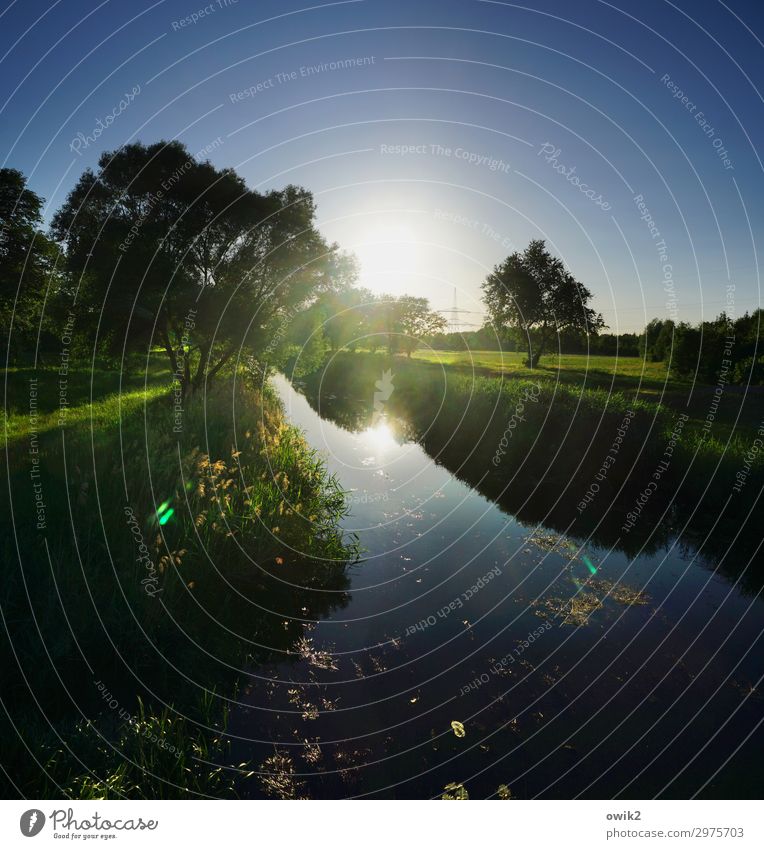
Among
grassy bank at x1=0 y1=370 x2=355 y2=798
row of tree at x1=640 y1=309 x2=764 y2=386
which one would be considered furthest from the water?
row of tree at x1=640 y1=309 x2=764 y2=386

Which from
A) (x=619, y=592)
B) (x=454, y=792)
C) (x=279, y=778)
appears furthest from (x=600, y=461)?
(x=279, y=778)

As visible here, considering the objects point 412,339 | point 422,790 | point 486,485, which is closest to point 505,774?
point 422,790

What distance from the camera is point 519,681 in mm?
7160

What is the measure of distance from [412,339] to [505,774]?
77.5 meters

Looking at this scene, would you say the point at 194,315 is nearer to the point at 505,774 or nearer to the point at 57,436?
the point at 57,436

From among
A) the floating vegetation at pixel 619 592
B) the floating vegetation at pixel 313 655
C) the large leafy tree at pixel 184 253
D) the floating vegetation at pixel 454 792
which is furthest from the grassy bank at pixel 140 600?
the large leafy tree at pixel 184 253

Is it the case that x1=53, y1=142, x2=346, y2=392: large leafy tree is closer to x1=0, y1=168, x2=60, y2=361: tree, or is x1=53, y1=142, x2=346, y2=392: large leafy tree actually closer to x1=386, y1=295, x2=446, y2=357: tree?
x1=0, y1=168, x2=60, y2=361: tree

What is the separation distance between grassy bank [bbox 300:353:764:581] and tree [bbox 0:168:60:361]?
29.1 meters

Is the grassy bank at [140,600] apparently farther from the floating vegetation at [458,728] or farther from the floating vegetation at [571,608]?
the floating vegetation at [571,608]

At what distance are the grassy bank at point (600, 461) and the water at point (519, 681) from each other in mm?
2249

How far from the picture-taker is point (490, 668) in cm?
750

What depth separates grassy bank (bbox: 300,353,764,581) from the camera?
13.9 m

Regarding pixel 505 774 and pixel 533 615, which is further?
pixel 533 615
